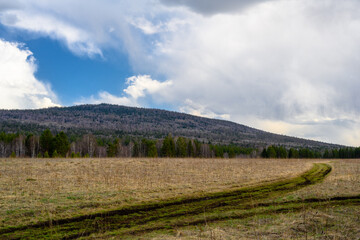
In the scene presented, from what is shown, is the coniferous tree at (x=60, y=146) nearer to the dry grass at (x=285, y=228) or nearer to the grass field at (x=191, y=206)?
the grass field at (x=191, y=206)

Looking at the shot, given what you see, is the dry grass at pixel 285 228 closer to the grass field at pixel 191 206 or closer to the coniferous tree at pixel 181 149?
the grass field at pixel 191 206

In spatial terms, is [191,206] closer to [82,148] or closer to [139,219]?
[139,219]

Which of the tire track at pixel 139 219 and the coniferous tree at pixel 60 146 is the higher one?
the coniferous tree at pixel 60 146

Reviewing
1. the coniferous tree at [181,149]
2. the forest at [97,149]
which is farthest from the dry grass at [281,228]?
the coniferous tree at [181,149]

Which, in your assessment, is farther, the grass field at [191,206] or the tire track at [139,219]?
the tire track at [139,219]

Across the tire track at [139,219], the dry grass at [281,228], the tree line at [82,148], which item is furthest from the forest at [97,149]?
the dry grass at [281,228]

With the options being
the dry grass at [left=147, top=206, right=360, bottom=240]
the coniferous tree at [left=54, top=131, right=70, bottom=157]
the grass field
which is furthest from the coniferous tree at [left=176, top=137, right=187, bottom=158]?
the dry grass at [left=147, top=206, right=360, bottom=240]

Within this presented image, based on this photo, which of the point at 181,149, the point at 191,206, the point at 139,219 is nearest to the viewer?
the point at 139,219

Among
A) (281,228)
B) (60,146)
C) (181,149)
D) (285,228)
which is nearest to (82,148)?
(60,146)

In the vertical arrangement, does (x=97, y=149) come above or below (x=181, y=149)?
below

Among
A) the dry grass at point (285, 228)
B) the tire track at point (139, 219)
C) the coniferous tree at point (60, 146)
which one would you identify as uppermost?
the coniferous tree at point (60, 146)

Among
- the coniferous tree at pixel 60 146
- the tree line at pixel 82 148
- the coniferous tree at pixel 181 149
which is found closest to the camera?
the coniferous tree at pixel 60 146

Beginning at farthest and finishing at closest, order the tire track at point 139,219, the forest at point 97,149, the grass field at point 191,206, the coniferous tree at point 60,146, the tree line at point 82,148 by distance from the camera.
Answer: the forest at point 97,149 → the tree line at point 82,148 → the coniferous tree at point 60,146 → the tire track at point 139,219 → the grass field at point 191,206

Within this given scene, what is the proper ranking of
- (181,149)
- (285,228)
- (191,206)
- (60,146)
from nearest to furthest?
(285,228) → (191,206) → (60,146) → (181,149)
